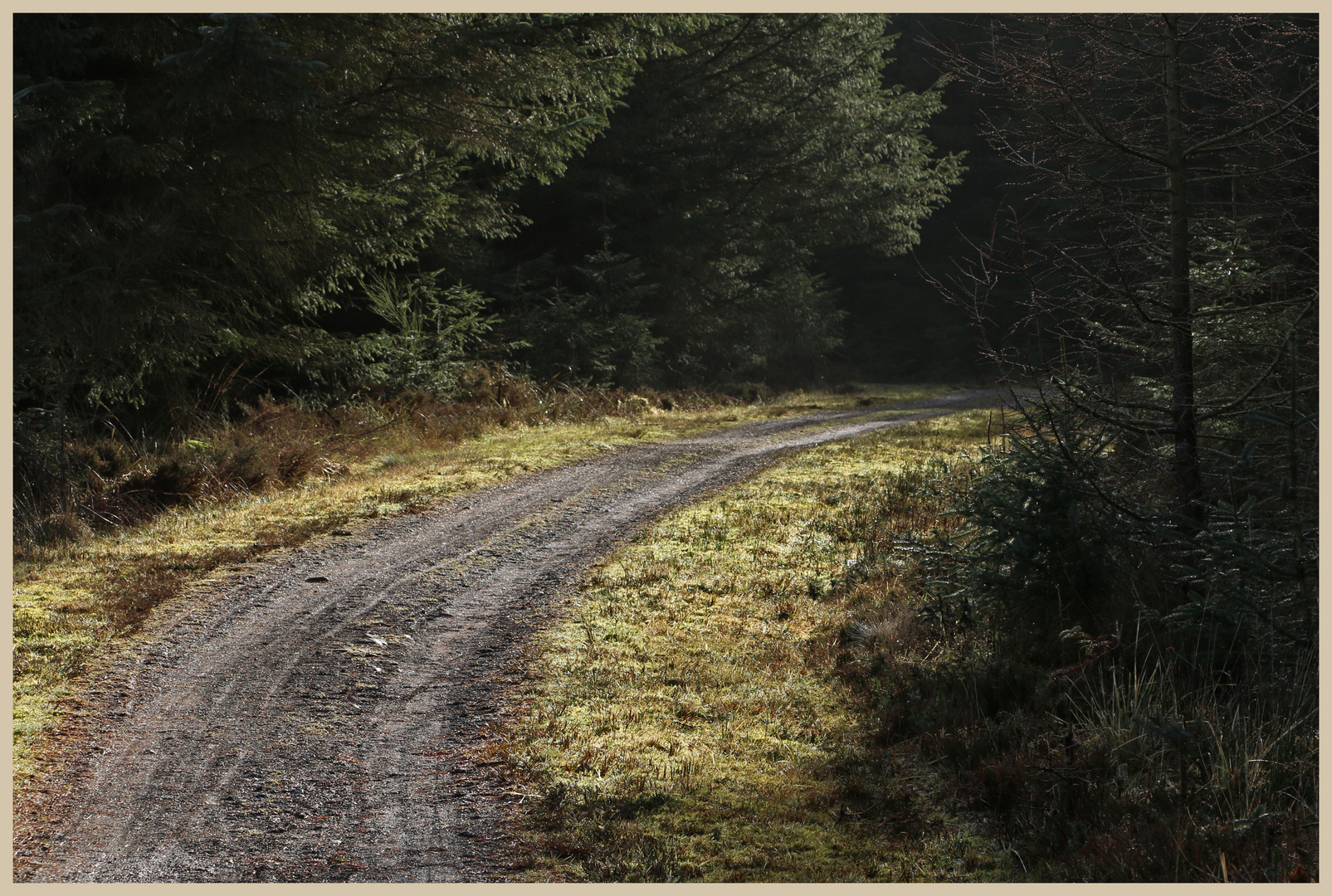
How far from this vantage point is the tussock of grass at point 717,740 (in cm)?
394

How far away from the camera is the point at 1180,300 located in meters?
6.05

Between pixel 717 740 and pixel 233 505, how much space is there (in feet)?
22.2

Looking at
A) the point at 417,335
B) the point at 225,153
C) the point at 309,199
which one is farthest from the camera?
the point at 417,335

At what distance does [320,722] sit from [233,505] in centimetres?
534

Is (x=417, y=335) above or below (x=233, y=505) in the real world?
above

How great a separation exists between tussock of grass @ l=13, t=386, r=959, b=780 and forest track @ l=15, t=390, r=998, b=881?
1.00 ft

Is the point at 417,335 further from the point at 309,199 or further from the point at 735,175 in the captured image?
the point at 735,175

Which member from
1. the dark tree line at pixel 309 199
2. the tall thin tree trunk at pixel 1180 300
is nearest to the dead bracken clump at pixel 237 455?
the dark tree line at pixel 309 199

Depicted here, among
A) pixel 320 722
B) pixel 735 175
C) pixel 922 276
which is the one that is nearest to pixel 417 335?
pixel 922 276


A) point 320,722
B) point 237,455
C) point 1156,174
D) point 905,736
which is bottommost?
point 905,736

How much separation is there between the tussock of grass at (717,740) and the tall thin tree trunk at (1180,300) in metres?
2.57

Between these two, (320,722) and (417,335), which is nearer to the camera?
(320,722)

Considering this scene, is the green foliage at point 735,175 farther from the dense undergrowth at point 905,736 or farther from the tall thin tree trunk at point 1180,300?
the tall thin tree trunk at point 1180,300

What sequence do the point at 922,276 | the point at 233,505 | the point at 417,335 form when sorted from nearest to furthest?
the point at 233,505
the point at 922,276
the point at 417,335
